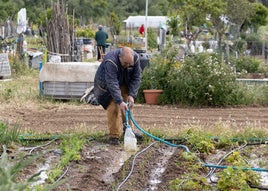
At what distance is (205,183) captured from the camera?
20.0 ft

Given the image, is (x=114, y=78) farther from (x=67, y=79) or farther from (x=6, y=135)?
(x=67, y=79)

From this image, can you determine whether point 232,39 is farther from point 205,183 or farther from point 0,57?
point 205,183

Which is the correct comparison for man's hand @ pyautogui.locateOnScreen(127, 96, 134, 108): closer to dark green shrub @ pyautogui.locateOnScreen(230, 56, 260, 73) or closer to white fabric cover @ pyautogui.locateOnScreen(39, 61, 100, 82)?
white fabric cover @ pyautogui.locateOnScreen(39, 61, 100, 82)

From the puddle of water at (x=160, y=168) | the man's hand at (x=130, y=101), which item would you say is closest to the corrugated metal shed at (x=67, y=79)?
the man's hand at (x=130, y=101)

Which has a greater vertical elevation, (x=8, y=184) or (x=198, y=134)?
(x=8, y=184)

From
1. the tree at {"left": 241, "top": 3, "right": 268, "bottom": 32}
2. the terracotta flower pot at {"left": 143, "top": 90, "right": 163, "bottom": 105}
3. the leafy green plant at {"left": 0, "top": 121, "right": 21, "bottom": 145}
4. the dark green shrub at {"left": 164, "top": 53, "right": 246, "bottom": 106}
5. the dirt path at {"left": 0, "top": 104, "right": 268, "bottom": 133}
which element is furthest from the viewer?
the tree at {"left": 241, "top": 3, "right": 268, "bottom": 32}

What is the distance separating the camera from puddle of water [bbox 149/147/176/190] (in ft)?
21.1

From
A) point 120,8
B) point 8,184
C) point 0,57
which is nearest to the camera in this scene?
point 8,184

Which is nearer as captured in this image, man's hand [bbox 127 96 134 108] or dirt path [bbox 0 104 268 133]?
man's hand [bbox 127 96 134 108]

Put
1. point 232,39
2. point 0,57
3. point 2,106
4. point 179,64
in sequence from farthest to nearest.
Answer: point 232,39, point 0,57, point 179,64, point 2,106

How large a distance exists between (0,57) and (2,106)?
5.76 metres

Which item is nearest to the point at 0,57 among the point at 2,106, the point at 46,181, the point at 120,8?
the point at 2,106

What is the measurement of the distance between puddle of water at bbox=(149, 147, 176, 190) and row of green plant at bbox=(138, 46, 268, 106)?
457 cm

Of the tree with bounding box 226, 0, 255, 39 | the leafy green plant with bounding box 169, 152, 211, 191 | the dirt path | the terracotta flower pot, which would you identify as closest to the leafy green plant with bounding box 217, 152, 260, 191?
the leafy green plant with bounding box 169, 152, 211, 191
